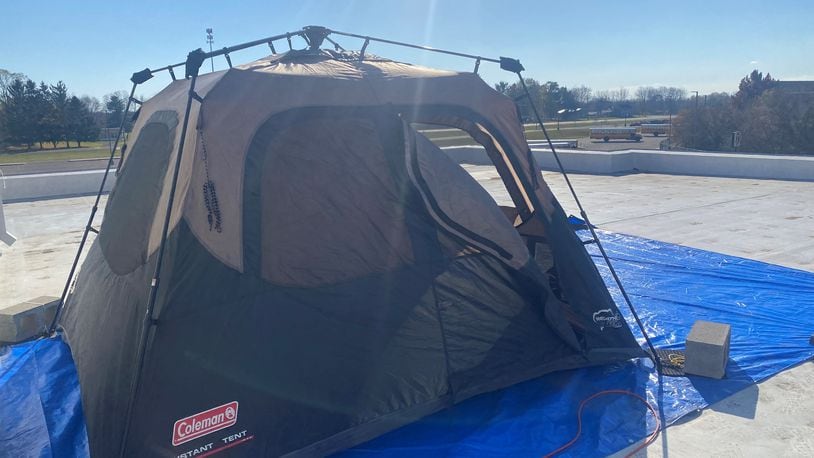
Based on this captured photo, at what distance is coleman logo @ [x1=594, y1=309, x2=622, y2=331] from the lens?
442 cm

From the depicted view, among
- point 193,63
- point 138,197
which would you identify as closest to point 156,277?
point 138,197

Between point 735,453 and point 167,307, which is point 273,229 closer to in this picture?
point 167,307

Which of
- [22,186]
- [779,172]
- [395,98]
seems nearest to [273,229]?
[395,98]

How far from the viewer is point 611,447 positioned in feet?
11.6

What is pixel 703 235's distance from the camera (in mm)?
8930

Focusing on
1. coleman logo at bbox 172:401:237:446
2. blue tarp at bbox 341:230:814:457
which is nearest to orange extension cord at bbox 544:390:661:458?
blue tarp at bbox 341:230:814:457

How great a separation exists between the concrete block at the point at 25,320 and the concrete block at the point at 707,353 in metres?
5.30

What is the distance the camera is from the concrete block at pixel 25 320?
16.6ft

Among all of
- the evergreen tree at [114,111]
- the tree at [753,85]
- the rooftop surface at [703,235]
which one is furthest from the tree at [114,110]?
the tree at [753,85]

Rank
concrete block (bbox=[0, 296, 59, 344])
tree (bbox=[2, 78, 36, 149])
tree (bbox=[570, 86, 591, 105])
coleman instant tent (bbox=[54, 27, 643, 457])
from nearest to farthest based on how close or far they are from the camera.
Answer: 1. coleman instant tent (bbox=[54, 27, 643, 457])
2. concrete block (bbox=[0, 296, 59, 344])
3. tree (bbox=[2, 78, 36, 149])
4. tree (bbox=[570, 86, 591, 105])

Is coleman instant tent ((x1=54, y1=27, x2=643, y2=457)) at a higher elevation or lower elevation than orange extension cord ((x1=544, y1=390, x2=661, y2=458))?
higher

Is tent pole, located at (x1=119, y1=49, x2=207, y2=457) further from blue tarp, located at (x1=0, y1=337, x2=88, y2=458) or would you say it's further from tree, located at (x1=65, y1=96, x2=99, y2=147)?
tree, located at (x1=65, y1=96, x2=99, y2=147)

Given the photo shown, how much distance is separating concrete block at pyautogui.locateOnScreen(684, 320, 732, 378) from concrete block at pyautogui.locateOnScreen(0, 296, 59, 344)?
5303 mm

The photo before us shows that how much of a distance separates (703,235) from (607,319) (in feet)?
17.6
